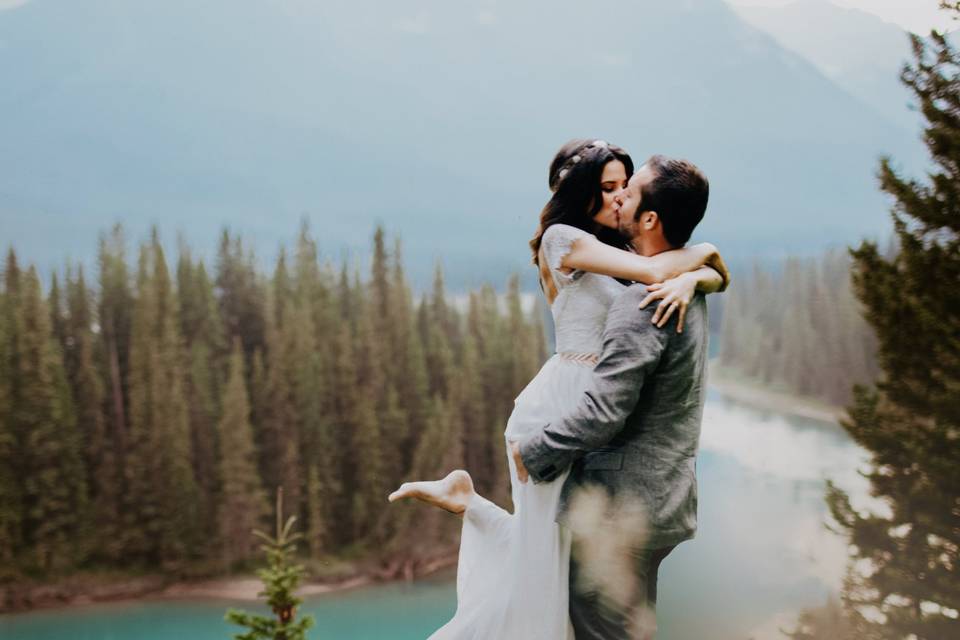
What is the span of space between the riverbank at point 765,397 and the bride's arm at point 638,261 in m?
12.0

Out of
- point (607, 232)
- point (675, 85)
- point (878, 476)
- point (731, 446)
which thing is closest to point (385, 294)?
point (731, 446)

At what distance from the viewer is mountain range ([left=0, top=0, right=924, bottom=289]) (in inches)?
594

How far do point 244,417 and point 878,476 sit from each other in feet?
27.8

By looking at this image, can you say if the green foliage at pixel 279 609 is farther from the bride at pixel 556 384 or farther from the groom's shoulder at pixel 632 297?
the groom's shoulder at pixel 632 297

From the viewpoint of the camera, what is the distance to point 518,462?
5.43 ft

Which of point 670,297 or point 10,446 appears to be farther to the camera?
point 10,446

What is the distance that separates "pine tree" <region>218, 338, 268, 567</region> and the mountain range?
9.85ft

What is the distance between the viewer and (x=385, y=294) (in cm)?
1359

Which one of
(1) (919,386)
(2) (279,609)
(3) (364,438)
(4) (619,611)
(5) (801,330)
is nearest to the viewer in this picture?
(4) (619,611)

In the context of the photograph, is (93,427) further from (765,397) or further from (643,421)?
(643,421)

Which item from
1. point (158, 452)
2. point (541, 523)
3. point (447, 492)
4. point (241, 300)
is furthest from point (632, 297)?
point (241, 300)

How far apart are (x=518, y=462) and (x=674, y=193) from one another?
556 mm

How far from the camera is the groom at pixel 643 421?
1.52m

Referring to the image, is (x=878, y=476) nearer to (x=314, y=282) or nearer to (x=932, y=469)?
(x=932, y=469)
